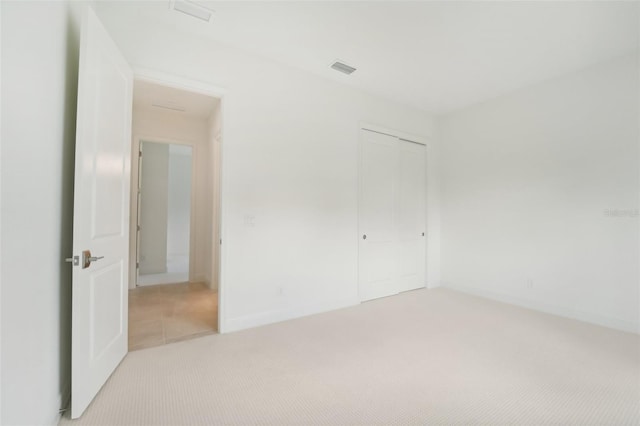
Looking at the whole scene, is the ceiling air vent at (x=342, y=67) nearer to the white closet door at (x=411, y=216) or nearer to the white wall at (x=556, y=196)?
the white closet door at (x=411, y=216)

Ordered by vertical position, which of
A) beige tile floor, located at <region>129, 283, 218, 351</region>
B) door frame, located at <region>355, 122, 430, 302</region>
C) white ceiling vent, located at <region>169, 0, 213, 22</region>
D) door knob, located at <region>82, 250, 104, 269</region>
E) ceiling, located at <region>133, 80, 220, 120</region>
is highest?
white ceiling vent, located at <region>169, 0, 213, 22</region>

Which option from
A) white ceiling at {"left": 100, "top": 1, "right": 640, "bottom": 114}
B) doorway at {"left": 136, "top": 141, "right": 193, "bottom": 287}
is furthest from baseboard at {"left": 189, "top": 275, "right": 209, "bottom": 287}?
white ceiling at {"left": 100, "top": 1, "right": 640, "bottom": 114}

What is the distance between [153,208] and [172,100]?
95.9 inches

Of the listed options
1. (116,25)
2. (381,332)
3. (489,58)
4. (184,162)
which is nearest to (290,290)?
(381,332)

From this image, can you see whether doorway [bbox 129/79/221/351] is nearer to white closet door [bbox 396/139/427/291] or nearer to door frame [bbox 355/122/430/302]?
door frame [bbox 355/122/430/302]

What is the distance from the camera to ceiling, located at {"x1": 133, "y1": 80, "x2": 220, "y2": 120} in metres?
3.48

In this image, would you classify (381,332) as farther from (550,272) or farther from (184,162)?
(184,162)

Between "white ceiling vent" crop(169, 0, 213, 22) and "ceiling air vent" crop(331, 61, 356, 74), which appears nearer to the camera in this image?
"white ceiling vent" crop(169, 0, 213, 22)

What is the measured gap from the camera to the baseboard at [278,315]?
2.73m

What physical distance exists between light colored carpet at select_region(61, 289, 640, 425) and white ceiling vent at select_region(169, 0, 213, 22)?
2921mm

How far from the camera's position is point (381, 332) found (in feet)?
9.00

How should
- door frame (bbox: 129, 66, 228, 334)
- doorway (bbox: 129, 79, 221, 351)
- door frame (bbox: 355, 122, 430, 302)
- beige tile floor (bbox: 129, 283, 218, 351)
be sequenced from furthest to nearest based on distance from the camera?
door frame (bbox: 355, 122, 430, 302) < doorway (bbox: 129, 79, 221, 351) < beige tile floor (bbox: 129, 283, 218, 351) < door frame (bbox: 129, 66, 228, 334)

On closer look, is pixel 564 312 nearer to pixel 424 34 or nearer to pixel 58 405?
pixel 424 34

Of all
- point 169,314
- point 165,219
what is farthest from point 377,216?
point 165,219
